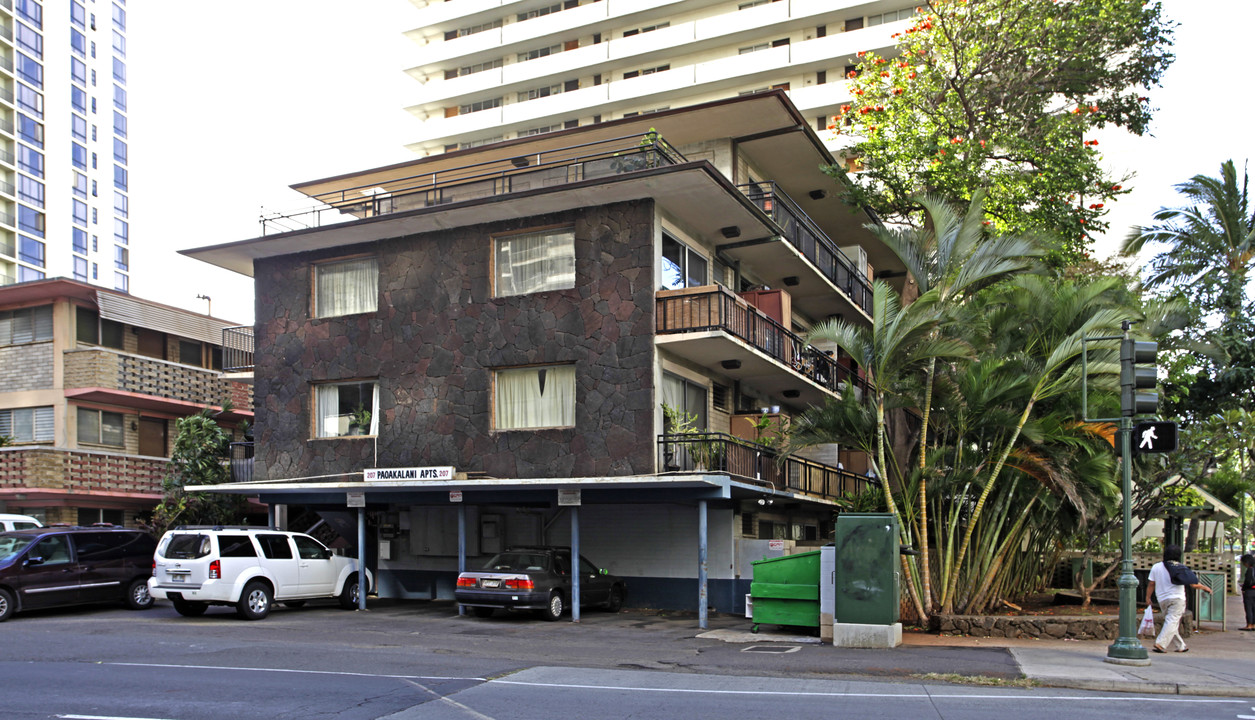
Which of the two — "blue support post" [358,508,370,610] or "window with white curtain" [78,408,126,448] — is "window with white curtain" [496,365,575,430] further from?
"window with white curtain" [78,408,126,448]

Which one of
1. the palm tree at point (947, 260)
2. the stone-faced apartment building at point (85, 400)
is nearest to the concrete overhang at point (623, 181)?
the palm tree at point (947, 260)

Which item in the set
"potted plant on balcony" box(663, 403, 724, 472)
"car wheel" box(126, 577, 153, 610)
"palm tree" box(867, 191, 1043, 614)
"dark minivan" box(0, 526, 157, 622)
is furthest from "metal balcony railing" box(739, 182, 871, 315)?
"car wheel" box(126, 577, 153, 610)

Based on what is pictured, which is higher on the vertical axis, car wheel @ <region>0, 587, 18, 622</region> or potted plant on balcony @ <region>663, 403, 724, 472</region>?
potted plant on balcony @ <region>663, 403, 724, 472</region>

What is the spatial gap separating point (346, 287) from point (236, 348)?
4.51 metres

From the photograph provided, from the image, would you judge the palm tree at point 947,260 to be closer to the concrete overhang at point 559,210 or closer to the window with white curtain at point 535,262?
the concrete overhang at point 559,210

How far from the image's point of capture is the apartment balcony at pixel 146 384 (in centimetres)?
3019

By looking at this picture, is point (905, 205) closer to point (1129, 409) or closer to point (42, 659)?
point (1129, 409)

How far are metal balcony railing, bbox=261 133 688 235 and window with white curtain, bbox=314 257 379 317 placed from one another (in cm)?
120

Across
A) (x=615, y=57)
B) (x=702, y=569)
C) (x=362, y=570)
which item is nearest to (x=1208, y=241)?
(x=702, y=569)

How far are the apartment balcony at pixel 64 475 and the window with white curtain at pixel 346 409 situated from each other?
9.12 meters

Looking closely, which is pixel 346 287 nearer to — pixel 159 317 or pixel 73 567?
pixel 73 567

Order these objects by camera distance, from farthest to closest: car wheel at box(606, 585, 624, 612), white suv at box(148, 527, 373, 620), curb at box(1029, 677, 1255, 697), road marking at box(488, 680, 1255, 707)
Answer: car wheel at box(606, 585, 624, 612) → white suv at box(148, 527, 373, 620) → curb at box(1029, 677, 1255, 697) → road marking at box(488, 680, 1255, 707)

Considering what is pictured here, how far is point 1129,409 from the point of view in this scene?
13883 mm

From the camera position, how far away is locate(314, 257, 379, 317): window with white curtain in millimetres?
24672
